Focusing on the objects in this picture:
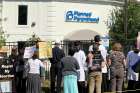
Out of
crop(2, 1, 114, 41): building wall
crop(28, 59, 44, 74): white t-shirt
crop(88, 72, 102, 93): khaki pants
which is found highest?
crop(2, 1, 114, 41): building wall

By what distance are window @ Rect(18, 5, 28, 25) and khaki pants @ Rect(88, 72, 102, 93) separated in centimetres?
2495

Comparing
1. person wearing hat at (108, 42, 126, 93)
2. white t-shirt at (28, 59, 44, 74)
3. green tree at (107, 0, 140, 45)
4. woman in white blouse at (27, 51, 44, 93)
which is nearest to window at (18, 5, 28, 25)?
green tree at (107, 0, 140, 45)

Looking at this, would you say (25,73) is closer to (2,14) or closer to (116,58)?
(116,58)

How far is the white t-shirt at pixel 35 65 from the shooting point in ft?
59.3

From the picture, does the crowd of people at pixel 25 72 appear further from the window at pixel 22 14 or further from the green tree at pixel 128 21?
the green tree at pixel 128 21

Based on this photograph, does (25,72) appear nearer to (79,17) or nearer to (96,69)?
(96,69)

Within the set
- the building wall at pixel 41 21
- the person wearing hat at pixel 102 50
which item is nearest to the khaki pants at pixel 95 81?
the person wearing hat at pixel 102 50

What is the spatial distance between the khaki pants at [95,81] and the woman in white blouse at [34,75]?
1.62 m

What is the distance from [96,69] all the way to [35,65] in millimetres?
1904

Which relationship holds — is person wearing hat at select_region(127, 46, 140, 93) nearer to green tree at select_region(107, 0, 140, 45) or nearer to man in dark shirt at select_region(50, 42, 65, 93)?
man in dark shirt at select_region(50, 42, 65, 93)

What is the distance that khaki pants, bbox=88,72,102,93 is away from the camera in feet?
59.8

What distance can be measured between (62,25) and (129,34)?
4.97 metres

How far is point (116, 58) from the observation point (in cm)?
1873

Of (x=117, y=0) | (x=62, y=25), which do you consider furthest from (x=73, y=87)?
(x=117, y=0)
